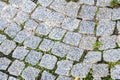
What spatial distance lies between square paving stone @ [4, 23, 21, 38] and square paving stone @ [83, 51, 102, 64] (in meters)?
1.10

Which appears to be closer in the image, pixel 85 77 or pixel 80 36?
pixel 85 77

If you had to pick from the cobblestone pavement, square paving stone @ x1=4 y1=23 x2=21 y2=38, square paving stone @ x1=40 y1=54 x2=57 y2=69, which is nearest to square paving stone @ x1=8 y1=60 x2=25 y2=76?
the cobblestone pavement

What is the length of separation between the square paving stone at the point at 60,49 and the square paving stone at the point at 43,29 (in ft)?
0.82

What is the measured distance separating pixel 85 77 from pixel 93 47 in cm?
47

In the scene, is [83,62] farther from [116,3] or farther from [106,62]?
[116,3]

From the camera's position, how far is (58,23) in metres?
5.05

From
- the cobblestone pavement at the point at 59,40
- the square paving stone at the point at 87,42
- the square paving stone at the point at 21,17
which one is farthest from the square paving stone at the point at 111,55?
the square paving stone at the point at 21,17

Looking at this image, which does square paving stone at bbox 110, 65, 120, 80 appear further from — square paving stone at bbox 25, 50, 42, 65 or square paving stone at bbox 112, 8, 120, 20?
square paving stone at bbox 25, 50, 42, 65

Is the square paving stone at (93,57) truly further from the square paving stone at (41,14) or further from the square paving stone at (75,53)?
the square paving stone at (41,14)

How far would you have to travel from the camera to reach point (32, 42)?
4918 millimetres

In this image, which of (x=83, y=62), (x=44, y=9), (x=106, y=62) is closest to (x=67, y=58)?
(x=83, y=62)

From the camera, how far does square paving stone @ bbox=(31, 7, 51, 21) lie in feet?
16.8

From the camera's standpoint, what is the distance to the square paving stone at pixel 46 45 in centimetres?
485

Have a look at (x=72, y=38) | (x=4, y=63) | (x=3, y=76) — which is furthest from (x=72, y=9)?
(x=3, y=76)
